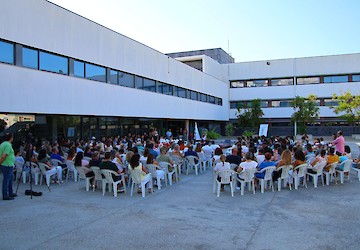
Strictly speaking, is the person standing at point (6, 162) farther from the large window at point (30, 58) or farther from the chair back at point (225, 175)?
the large window at point (30, 58)

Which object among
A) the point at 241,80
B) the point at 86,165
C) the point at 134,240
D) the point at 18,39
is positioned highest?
the point at 241,80

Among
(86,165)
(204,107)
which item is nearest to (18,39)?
(86,165)

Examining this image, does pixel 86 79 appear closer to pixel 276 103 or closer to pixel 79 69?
pixel 79 69

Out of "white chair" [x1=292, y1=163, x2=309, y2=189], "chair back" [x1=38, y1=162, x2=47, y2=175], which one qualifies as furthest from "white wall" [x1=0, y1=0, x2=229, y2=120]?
"white chair" [x1=292, y1=163, x2=309, y2=189]

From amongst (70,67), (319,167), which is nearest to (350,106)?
(319,167)

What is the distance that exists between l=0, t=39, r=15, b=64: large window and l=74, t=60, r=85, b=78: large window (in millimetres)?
4196

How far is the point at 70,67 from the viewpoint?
696 inches

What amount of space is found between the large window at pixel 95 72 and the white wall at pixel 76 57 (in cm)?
35

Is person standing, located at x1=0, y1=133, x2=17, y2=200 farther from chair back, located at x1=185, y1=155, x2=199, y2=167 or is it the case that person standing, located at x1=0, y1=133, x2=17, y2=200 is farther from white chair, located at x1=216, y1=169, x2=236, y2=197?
chair back, located at x1=185, y1=155, x2=199, y2=167

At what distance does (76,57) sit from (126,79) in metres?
5.41

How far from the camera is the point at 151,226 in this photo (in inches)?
246

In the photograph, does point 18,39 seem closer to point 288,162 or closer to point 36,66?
point 36,66

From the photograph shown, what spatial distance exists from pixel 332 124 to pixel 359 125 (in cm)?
331

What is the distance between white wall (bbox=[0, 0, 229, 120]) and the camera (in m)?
14.4
